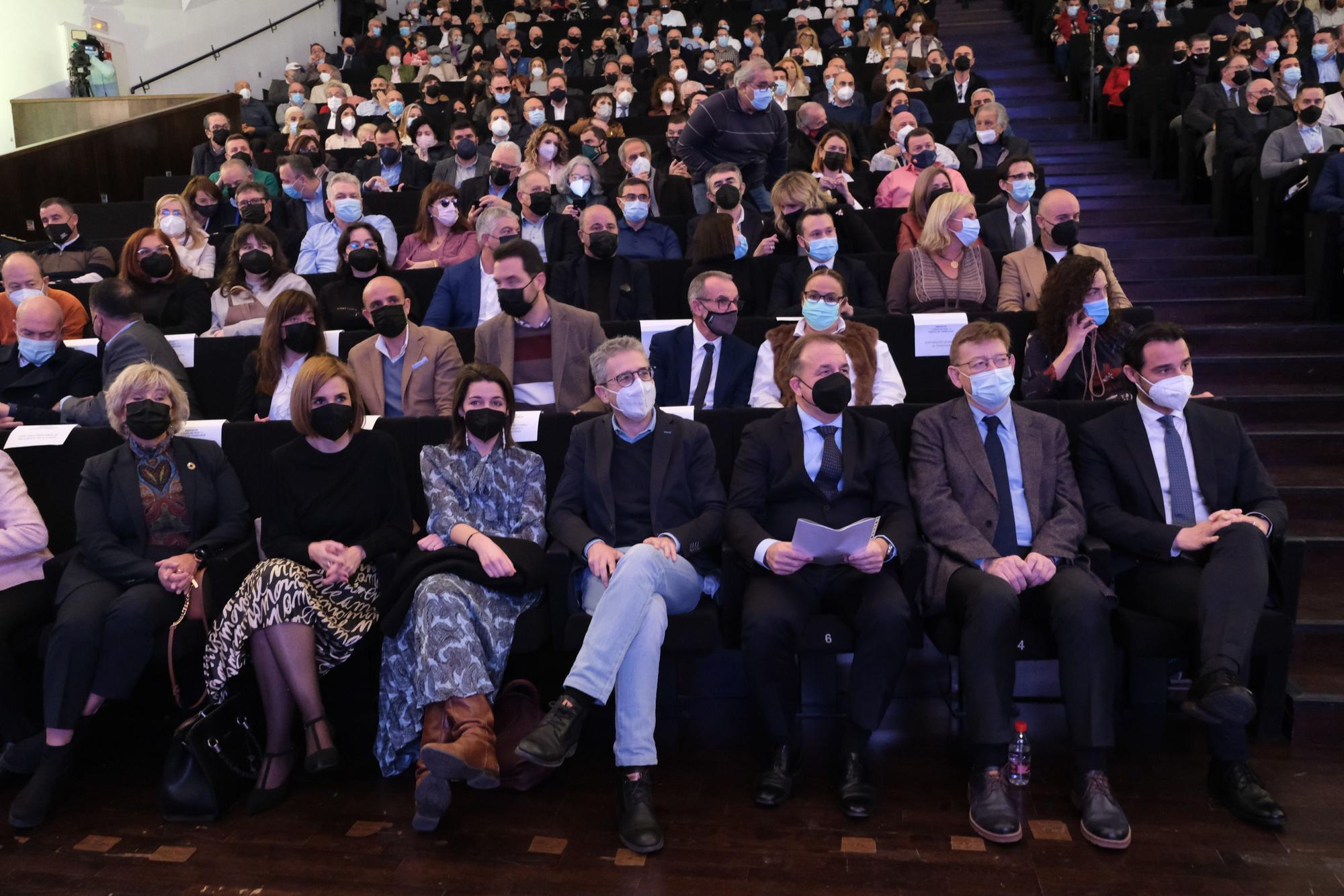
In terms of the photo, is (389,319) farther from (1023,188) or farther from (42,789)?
(1023,188)

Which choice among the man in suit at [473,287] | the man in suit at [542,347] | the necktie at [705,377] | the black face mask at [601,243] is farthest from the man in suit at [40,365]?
the necktie at [705,377]

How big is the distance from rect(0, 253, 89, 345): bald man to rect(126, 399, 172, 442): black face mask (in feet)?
4.69

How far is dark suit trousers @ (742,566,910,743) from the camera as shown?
2.50 meters

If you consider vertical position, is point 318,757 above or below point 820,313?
below

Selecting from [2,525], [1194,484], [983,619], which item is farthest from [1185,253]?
[2,525]

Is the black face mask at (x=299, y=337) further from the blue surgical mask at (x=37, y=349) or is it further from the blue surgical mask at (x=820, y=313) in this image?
the blue surgical mask at (x=820, y=313)

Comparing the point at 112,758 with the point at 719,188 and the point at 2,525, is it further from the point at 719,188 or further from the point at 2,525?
the point at 719,188

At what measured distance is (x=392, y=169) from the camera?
6875 millimetres

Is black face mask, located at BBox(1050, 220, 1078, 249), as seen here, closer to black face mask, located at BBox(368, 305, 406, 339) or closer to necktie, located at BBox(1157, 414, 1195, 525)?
necktie, located at BBox(1157, 414, 1195, 525)

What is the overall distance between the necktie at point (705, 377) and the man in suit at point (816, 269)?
52 cm

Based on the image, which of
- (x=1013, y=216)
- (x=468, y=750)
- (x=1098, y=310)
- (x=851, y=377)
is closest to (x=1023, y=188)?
(x=1013, y=216)

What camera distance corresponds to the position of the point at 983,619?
2467 millimetres

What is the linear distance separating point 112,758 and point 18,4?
7.77 meters

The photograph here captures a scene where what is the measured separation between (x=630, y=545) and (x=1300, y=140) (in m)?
4.20
